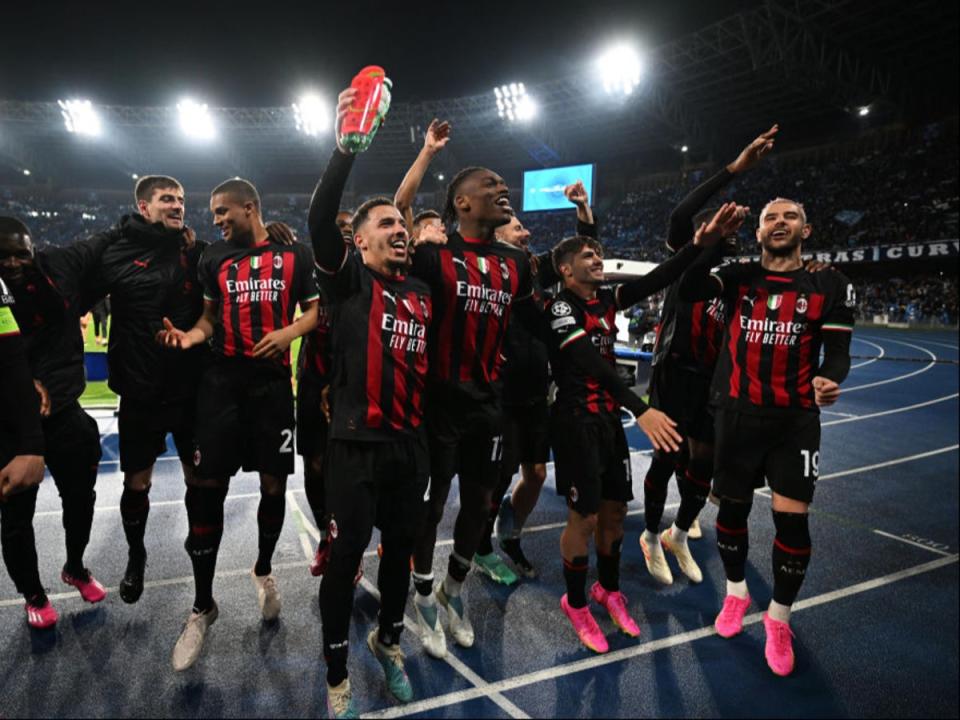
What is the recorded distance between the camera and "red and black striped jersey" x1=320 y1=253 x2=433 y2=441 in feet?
8.02

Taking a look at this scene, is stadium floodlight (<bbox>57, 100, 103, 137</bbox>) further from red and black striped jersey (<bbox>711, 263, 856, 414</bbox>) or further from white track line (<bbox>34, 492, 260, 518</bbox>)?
red and black striped jersey (<bbox>711, 263, 856, 414</bbox>)

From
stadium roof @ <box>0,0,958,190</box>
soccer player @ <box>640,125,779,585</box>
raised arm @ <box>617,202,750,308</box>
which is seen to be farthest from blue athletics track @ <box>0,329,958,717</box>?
stadium roof @ <box>0,0,958,190</box>

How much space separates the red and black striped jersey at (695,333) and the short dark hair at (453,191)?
70.3 inches

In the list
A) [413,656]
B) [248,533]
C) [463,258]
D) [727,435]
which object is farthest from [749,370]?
[248,533]

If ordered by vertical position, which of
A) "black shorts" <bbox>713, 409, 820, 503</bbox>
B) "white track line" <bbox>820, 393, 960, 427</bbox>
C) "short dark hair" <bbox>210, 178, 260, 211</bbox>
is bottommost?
"white track line" <bbox>820, 393, 960, 427</bbox>

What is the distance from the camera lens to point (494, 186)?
288 cm

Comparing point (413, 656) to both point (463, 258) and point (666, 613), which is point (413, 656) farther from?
point (463, 258)

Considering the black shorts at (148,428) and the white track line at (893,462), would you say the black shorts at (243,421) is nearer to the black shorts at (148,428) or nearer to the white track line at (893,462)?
the black shorts at (148,428)

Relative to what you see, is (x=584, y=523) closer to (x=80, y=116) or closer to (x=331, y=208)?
(x=331, y=208)

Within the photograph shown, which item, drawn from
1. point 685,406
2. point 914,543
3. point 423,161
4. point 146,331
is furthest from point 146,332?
point 914,543

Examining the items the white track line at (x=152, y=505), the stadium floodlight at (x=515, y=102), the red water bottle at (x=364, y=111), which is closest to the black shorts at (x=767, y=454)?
the red water bottle at (x=364, y=111)

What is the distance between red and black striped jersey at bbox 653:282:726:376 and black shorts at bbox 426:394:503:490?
1.89 metres

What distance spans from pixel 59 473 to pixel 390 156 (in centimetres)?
3884

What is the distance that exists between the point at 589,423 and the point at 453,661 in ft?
4.79
